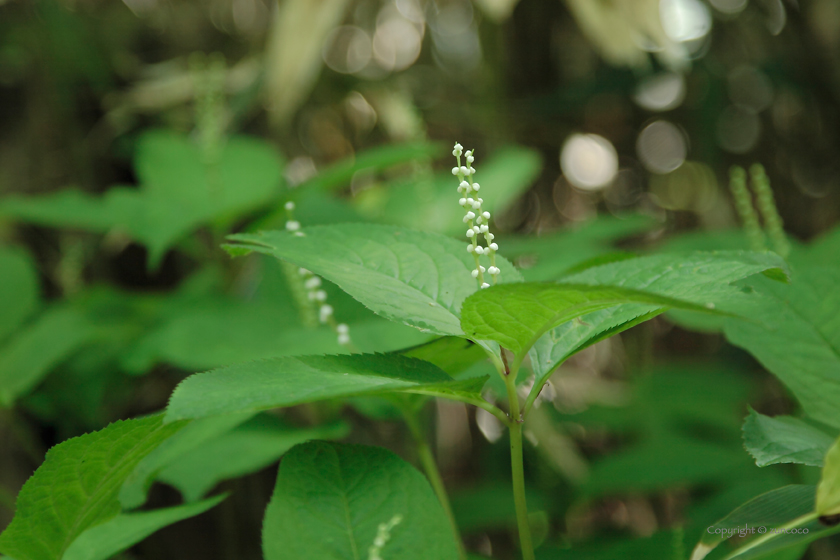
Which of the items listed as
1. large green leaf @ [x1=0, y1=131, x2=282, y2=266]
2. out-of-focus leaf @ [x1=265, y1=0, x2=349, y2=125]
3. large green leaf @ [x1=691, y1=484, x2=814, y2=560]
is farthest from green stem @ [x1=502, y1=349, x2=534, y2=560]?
out-of-focus leaf @ [x1=265, y1=0, x2=349, y2=125]

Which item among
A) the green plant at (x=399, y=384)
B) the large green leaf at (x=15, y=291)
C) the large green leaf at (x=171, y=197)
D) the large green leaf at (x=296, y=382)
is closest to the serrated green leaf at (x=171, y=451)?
the green plant at (x=399, y=384)

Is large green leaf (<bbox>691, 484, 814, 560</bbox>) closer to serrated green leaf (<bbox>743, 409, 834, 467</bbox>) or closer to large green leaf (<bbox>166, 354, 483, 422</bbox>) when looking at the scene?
serrated green leaf (<bbox>743, 409, 834, 467</bbox>)

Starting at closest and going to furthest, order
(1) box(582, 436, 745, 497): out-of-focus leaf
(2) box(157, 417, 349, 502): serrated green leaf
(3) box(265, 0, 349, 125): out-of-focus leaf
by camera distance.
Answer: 1. (2) box(157, 417, 349, 502): serrated green leaf
2. (1) box(582, 436, 745, 497): out-of-focus leaf
3. (3) box(265, 0, 349, 125): out-of-focus leaf

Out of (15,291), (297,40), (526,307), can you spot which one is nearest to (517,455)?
(526,307)

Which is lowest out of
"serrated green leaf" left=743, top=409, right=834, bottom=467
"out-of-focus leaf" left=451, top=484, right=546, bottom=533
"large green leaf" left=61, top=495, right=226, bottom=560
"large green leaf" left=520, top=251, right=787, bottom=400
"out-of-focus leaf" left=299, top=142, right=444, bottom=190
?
"out-of-focus leaf" left=451, top=484, right=546, bottom=533

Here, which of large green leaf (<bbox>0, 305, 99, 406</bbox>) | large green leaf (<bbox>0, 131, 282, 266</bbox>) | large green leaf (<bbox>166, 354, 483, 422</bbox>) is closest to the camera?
large green leaf (<bbox>166, 354, 483, 422</bbox>)

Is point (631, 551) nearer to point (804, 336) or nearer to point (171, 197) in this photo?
point (804, 336)

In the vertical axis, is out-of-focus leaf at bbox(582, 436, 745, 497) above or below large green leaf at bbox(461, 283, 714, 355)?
below
